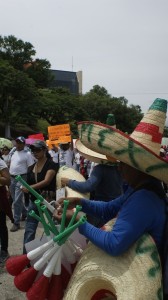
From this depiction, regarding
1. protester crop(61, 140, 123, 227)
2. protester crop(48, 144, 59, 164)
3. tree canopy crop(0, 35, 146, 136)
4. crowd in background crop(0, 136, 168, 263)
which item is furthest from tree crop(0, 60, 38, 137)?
protester crop(61, 140, 123, 227)

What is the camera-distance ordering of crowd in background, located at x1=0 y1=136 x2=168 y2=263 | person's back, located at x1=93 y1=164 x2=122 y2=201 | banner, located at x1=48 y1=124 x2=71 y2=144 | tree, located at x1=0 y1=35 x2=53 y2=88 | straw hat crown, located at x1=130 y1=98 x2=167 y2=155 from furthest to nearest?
tree, located at x1=0 y1=35 x2=53 y2=88 → banner, located at x1=48 y1=124 x2=71 y2=144 → crowd in background, located at x1=0 y1=136 x2=168 y2=263 → person's back, located at x1=93 y1=164 x2=122 y2=201 → straw hat crown, located at x1=130 y1=98 x2=167 y2=155

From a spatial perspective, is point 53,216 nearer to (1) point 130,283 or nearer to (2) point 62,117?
(1) point 130,283

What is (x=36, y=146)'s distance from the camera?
16.3ft

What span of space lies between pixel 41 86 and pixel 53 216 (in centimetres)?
5845

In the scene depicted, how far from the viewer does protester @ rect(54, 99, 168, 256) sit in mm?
1948

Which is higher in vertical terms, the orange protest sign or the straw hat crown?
the straw hat crown

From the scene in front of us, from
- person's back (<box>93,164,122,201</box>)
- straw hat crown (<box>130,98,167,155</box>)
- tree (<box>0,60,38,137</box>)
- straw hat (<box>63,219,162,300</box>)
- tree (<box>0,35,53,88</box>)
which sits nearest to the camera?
straw hat (<box>63,219,162,300</box>)

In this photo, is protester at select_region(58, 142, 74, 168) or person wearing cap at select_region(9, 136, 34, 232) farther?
protester at select_region(58, 142, 74, 168)

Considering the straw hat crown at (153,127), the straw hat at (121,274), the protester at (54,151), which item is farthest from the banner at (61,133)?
the straw hat at (121,274)

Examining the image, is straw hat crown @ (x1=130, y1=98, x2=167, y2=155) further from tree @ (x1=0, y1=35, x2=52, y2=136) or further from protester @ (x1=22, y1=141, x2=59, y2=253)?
tree @ (x1=0, y1=35, x2=52, y2=136)

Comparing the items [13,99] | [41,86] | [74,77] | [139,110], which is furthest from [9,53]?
[74,77]

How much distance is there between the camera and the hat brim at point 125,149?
6.40 feet

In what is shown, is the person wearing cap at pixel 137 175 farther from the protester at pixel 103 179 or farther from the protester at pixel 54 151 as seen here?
the protester at pixel 54 151

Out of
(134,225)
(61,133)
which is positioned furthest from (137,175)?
(61,133)
